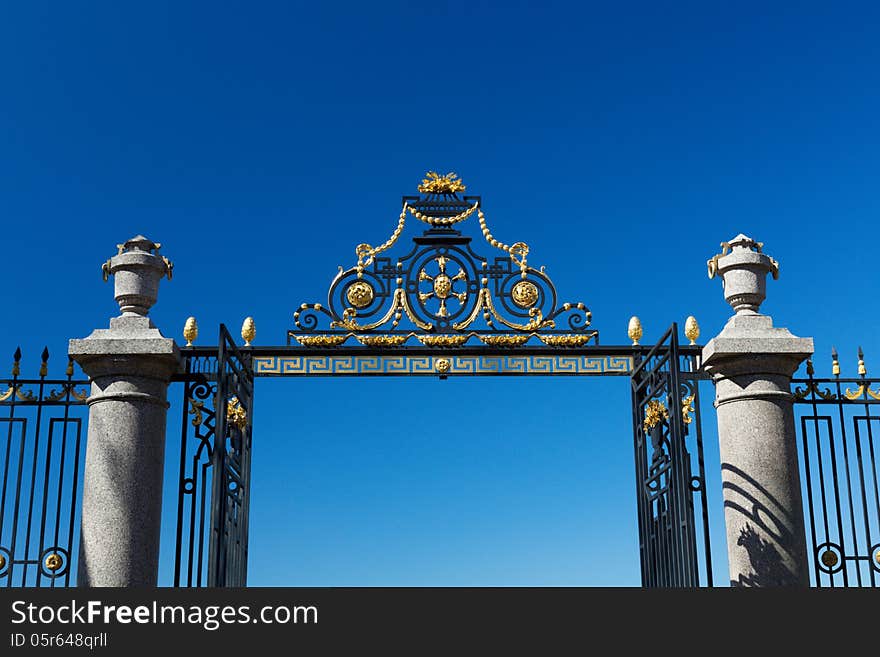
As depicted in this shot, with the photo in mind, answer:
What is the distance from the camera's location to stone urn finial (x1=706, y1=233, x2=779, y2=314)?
1180 centimetres

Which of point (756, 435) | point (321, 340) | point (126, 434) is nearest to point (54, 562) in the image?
point (126, 434)

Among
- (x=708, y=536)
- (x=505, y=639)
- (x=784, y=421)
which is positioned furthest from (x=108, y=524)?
(x=784, y=421)

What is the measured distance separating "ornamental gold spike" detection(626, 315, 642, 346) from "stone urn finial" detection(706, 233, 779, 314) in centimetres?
88

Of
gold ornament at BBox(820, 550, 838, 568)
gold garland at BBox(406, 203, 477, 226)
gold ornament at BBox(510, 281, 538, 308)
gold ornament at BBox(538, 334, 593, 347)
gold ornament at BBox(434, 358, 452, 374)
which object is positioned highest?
gold garland at BBox(406, 203, 477, 226)

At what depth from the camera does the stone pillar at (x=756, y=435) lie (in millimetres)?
11055

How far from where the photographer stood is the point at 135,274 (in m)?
11.7

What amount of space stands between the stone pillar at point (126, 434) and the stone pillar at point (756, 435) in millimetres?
5158

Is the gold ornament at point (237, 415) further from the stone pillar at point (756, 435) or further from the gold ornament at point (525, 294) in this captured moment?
the stone pillar at point (756, 435)

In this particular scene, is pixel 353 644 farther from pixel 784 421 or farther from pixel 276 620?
pixel 784 421

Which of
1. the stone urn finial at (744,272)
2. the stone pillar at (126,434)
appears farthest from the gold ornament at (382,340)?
the stone urn finial at (744,272)

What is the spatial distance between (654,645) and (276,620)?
2.37 m

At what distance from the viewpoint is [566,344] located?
12.0 meters

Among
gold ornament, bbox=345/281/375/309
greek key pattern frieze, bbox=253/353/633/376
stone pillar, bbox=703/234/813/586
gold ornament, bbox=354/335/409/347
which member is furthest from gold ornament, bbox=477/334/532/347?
stone pillar, bbox=703/234/813/586

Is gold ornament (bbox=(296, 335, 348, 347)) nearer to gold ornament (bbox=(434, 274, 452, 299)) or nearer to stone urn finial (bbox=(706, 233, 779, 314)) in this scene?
gold ornament (bbox=(434, 274, 452, 299))
